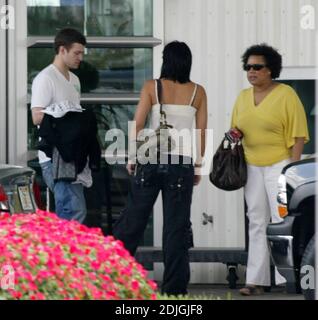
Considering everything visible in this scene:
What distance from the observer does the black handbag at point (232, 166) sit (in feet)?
36.6

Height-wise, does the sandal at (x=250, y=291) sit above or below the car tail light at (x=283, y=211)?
below

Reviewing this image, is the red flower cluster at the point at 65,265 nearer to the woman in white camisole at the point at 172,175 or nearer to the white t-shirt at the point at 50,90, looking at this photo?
the woman in white camisole at the point at 172,175

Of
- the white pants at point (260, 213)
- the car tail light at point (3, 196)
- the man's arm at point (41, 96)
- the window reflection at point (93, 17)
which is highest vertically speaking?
the window reflection at point (93, 17)

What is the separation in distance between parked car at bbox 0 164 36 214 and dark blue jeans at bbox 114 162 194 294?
822 mm

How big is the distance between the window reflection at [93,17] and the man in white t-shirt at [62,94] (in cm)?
186

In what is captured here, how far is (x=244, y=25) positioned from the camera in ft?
41.2

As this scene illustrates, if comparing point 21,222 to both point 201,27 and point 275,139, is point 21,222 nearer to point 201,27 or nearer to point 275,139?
point 275,139

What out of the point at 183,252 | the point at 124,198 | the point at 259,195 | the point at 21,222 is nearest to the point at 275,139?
the point at 259,195

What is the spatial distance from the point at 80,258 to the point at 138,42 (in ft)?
19.9

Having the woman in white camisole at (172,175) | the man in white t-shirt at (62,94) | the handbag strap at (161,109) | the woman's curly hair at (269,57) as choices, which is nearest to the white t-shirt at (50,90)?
the man in white t-shirt at (62,94)

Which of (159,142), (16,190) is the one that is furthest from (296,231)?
(16,190)

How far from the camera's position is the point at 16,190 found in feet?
31.7

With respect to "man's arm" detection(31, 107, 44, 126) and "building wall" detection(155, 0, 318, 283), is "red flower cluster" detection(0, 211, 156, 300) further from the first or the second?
"building wall" detection(155, 0, 318, 283)

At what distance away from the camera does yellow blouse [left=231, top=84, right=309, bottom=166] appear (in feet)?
36.0
